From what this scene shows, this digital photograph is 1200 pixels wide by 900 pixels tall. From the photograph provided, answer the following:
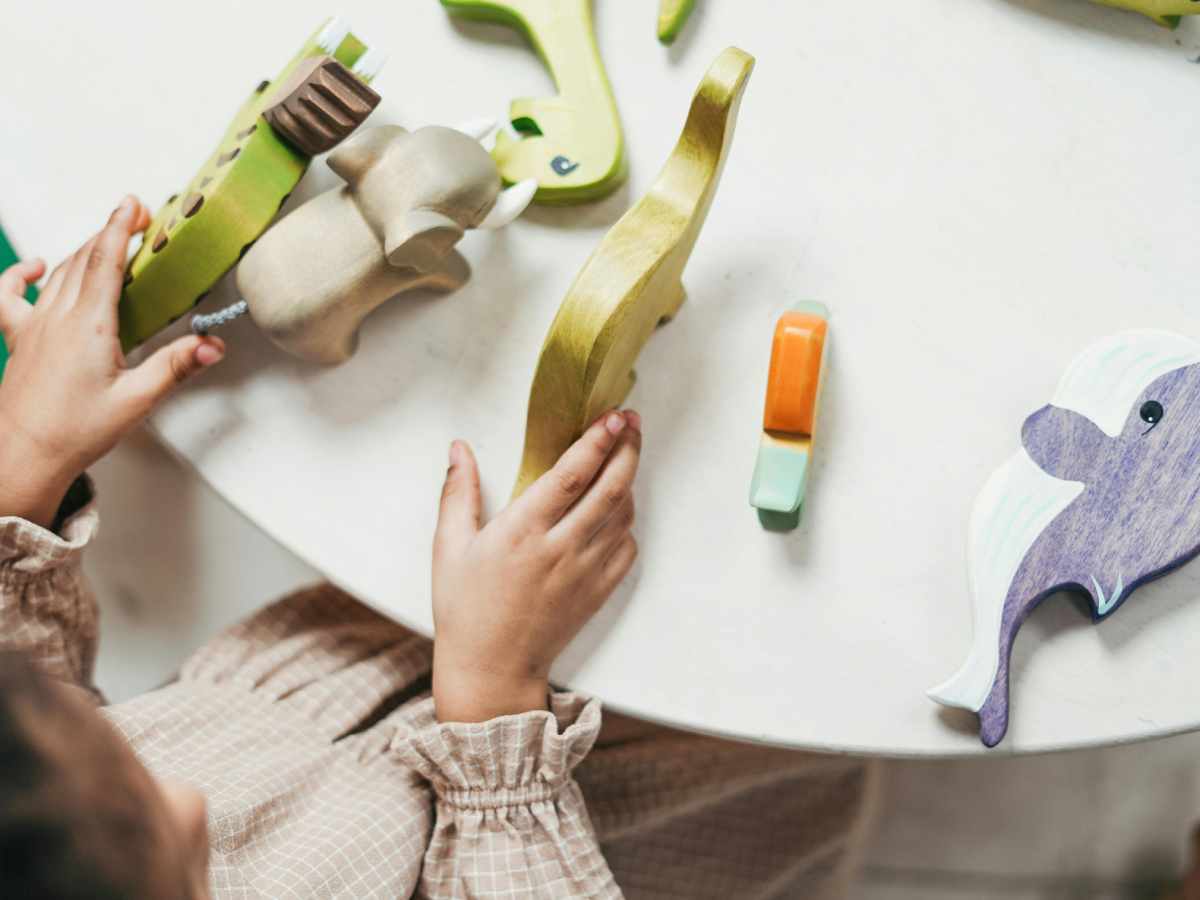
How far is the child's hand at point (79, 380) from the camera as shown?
521mm

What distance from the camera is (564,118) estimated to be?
1.68ft

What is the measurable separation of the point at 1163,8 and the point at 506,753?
1.47 feet

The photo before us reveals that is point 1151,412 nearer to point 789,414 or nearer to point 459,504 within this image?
point 789,414

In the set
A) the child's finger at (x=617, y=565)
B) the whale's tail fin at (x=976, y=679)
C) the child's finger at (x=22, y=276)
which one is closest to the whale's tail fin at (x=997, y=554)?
the whale's tail fin at (x=976, y=679)

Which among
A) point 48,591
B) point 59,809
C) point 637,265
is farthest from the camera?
point 48,591

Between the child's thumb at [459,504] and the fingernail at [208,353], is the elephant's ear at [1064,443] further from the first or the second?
the fingernail at [208,353]

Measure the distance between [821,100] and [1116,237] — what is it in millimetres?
146

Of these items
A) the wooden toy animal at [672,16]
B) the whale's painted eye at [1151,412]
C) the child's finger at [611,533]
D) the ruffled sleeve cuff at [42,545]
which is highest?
the wooden toy animal at [672,16]

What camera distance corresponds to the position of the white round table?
18.8 inches

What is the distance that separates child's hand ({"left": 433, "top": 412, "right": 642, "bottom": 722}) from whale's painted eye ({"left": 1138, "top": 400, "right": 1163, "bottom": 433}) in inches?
8.4

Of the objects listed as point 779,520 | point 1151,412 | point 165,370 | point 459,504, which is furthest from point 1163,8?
point 165,370

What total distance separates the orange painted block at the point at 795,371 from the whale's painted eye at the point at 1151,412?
0.13 meters

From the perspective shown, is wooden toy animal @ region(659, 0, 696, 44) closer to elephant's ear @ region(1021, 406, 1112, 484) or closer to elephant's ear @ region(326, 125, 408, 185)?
elephant's ear @ region(326, 125, 408, 185)

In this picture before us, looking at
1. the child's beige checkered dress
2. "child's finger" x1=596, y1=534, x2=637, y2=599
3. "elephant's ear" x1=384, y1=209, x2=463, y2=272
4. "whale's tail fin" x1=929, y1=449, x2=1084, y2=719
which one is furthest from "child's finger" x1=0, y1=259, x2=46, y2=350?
"whale's tail fin" x1=929, y1=449, x2=1084, y2=719
